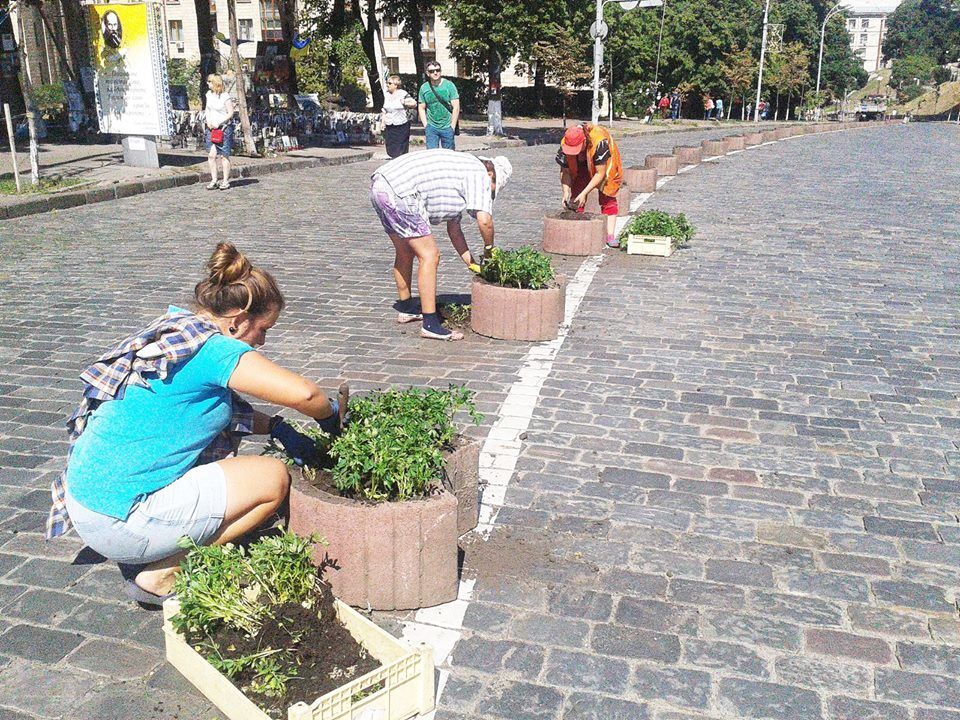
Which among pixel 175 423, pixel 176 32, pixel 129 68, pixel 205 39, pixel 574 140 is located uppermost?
pixel 176 32

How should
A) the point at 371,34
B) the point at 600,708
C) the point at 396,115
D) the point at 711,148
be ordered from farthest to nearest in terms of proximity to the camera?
the point at 371,34 → the point at 711,148 → the point at 396,115 → the point at 600,708

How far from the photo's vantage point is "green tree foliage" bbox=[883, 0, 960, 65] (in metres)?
136

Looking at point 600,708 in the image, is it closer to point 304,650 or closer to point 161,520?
point 304,650

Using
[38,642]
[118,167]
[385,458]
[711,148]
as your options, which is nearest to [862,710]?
[385,458]

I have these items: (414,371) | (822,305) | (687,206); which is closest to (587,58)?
(687,206)

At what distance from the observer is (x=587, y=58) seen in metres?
41.5

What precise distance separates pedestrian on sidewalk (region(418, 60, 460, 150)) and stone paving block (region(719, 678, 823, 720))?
564 inches

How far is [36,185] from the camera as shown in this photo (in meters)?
14.9

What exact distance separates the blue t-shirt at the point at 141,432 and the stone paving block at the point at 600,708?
5.38ft

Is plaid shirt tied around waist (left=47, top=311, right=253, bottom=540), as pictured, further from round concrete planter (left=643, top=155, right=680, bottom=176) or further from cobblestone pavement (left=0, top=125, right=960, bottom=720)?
round concrete planter (left=643, top=155, right=680, bottom=176)

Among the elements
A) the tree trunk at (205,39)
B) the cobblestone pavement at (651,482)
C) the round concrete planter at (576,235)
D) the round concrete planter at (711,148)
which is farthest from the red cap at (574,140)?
the round concrete planter at (711,148)

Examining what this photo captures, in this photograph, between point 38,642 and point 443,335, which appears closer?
point 38,642

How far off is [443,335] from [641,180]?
36.0ft

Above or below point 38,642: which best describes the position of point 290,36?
above
